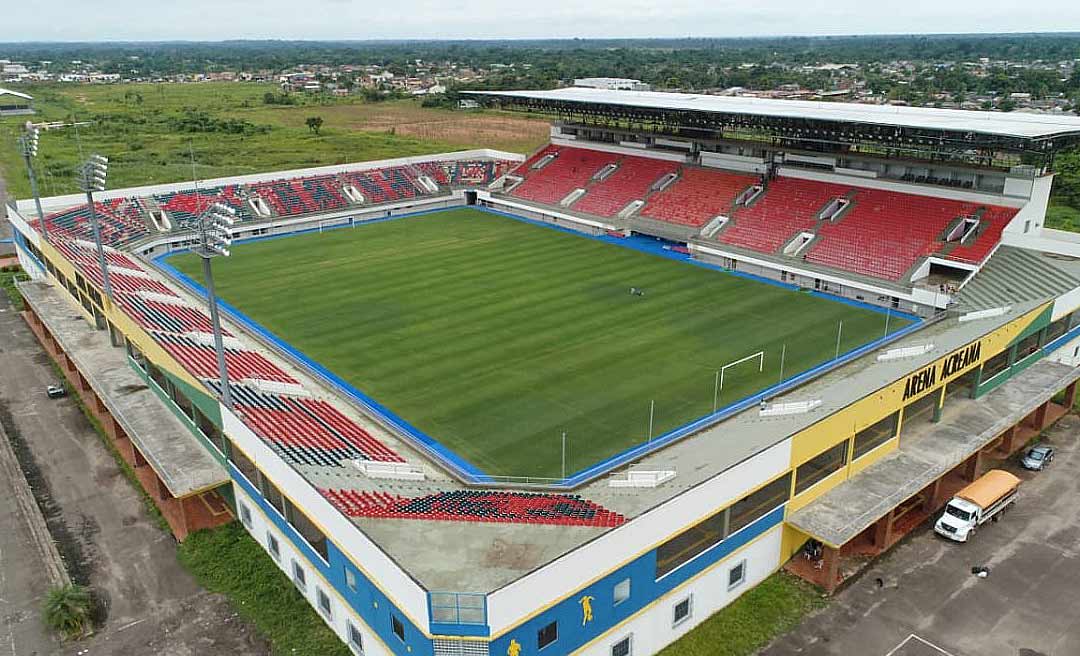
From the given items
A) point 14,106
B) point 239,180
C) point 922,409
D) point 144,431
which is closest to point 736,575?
point 922,409

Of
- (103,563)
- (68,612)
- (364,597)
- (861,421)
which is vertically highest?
(861,421)

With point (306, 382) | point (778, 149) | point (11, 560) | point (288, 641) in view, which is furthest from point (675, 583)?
point (778, 149)

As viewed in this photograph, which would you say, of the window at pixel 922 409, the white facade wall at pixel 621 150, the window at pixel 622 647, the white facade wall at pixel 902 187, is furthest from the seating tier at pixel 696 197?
the window at pixel 622 647

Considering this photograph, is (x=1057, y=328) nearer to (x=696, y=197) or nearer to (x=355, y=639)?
(x=696, y=197)

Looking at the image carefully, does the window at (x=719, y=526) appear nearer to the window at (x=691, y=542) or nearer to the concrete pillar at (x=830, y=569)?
the window at (x=691, y=542)

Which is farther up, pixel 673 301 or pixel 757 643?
pixel 673 301

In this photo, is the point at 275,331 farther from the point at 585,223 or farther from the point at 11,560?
the point at 585,223
